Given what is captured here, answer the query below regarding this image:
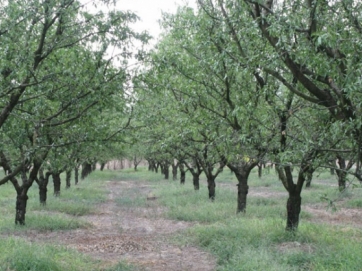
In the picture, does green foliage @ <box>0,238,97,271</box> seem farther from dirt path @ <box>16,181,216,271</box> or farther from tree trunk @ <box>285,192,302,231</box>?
tree trunk @ <box>285,192,302,231</box>

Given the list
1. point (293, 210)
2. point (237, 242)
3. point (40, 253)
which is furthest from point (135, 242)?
point (293, 210)

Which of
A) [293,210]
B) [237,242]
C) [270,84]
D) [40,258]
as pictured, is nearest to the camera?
[40,258]

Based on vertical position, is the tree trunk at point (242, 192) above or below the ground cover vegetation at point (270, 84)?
below

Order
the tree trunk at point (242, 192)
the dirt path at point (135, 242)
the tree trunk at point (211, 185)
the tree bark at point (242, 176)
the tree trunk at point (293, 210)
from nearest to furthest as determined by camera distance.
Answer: the dirt path at point (135, 242), the tree trunk at point (293, 210), the tree bark at point (242, 176), the tree trunk at point (242, 192), the tree trunk at point (211, 185)

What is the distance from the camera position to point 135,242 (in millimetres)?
12039

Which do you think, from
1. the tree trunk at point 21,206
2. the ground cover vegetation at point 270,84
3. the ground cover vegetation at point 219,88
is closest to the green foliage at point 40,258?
the ground cover vegetation at point 219,88

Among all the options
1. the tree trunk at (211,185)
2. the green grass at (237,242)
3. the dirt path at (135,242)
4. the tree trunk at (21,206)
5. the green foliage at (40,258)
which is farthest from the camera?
the tree trunk at (211,185)

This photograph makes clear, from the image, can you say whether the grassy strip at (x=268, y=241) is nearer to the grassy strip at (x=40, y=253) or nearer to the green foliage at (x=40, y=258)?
the grassy strip at (x=40, y=253)

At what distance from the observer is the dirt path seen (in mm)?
9828

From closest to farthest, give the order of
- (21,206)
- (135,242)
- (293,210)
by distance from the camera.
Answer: (293,210), (135,242), (21,206)

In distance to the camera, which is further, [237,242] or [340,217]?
[340,217]

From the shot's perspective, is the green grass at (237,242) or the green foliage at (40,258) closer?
the green foliage at (40,258)

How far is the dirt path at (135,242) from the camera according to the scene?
387 inches

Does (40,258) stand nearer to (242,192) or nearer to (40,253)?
(40,253)
